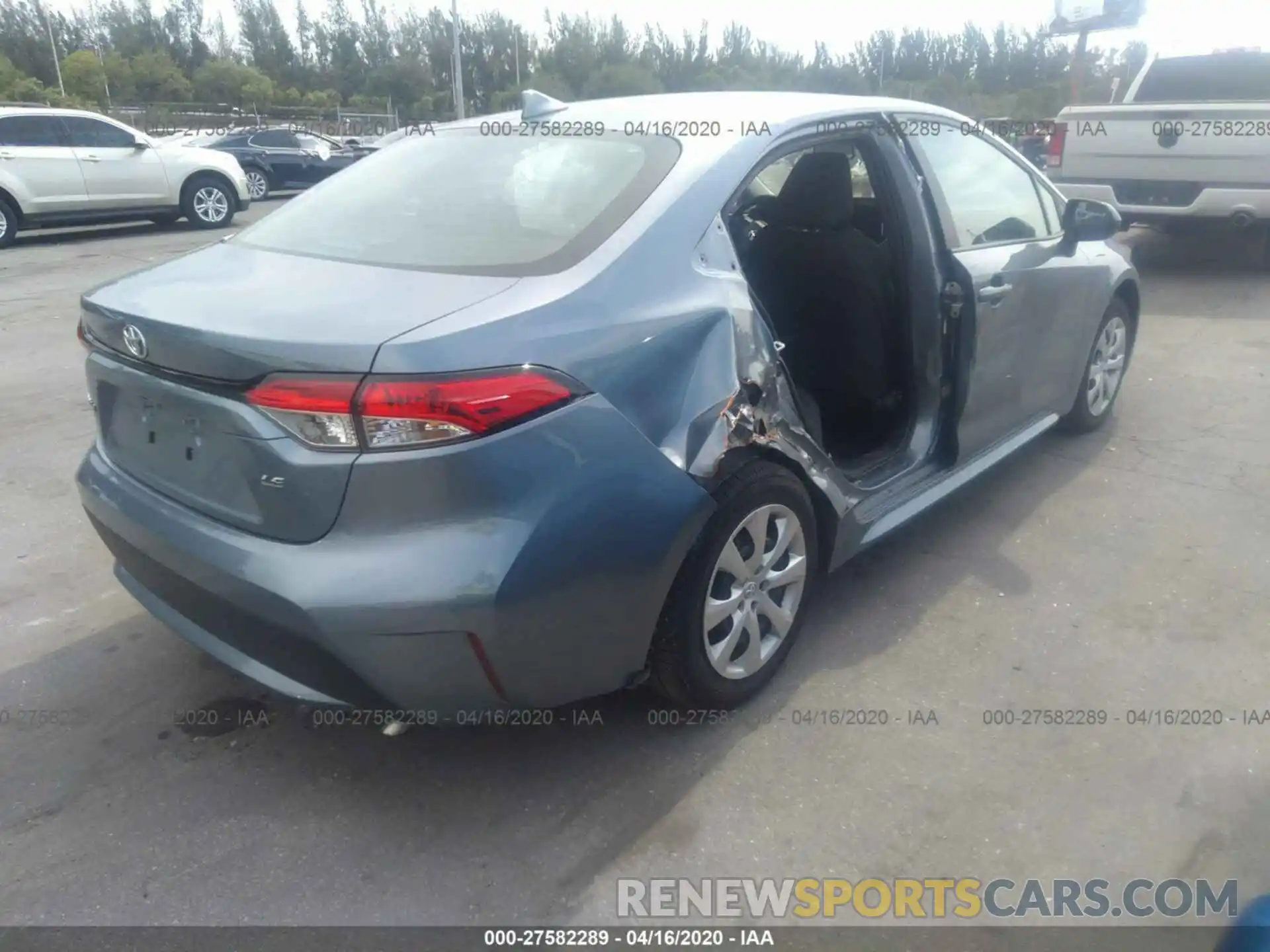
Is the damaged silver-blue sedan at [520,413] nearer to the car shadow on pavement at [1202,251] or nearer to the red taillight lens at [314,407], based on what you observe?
the red taillight lens at [314,407]

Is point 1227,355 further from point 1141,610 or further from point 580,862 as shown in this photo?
point 580,862

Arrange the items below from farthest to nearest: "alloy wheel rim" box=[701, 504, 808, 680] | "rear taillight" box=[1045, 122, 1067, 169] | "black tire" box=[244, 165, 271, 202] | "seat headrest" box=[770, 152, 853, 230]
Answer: "black tire" box=[244, 165, 271, 202]
"rear taillight" box=[1045, 122, 1067, 169]
"seat headrest" box=[770, 152, 853, 230]
"alloy wheel rim" box=[701, 504, 808, 680]

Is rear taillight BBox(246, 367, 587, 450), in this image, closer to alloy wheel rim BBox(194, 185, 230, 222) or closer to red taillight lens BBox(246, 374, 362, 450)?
red taillight lens BBox(246, 374, 362, 450)

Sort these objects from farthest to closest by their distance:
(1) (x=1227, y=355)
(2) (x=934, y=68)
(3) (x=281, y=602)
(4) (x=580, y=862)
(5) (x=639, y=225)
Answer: (2) (x=934, y=68), (1) (x=1227, y=355), (5) (x=639, y=225), (4) (x=580, y=862), (3) (x=281, y=602)

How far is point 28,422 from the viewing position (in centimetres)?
519

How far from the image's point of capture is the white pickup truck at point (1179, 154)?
7.84 m

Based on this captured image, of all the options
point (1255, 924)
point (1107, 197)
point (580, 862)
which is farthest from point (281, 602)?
point (1107, 197)

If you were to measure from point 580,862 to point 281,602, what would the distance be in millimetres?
885

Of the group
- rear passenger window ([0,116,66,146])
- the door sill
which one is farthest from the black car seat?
rear passenger window ([0,116,66,146])

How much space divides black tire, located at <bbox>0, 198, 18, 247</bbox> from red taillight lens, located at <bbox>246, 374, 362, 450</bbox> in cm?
1232

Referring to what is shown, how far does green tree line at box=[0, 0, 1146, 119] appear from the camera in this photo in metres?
34.6

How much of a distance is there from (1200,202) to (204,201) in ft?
39.4

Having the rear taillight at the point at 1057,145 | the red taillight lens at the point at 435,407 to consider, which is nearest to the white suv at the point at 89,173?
the rear taillight at the point at 1057,145

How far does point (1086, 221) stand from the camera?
4059 millimetres
